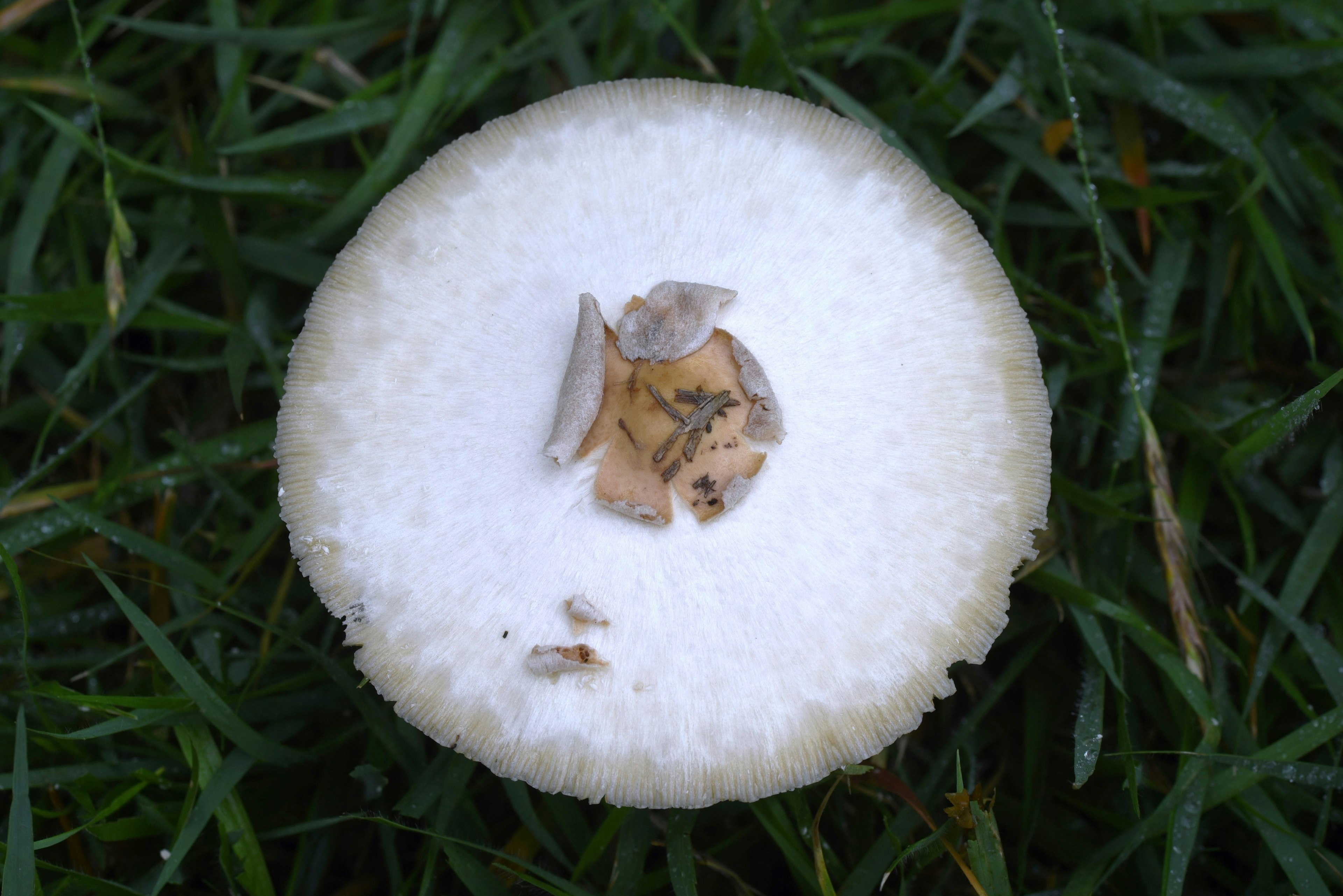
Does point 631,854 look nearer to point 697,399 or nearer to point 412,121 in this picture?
point 697,399

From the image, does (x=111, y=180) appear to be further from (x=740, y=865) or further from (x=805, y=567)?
(x=740, y=865)

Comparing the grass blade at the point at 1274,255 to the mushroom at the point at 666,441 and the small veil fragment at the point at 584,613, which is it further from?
the small veil fragment at the point at 584,613

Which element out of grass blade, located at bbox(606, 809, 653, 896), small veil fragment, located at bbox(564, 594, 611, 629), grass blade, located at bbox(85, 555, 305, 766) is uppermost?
small veil fragment, located at bbox(564, 594, 611, 629)

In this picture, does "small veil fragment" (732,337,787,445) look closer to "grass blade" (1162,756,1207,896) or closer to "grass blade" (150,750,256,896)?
"grass blade" (1162,756,1207,896)

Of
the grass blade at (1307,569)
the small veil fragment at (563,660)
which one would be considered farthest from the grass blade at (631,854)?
the grass blade at (1307,569)

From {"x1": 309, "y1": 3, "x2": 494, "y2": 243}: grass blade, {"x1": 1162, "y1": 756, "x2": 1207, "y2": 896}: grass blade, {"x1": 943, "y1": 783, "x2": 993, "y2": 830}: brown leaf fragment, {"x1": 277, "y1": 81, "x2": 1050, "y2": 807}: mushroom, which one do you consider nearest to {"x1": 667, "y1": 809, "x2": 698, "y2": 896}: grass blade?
{"x1": 277, "y1": 81, "x2": 1050, "y2": 807}: mushroom

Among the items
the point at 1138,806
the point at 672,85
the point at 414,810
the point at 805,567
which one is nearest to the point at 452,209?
the point at 672,85

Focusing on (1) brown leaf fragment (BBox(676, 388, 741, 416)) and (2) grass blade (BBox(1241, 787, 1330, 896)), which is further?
(2) grass blade (BBox(1241, 787, 1330, 896))
